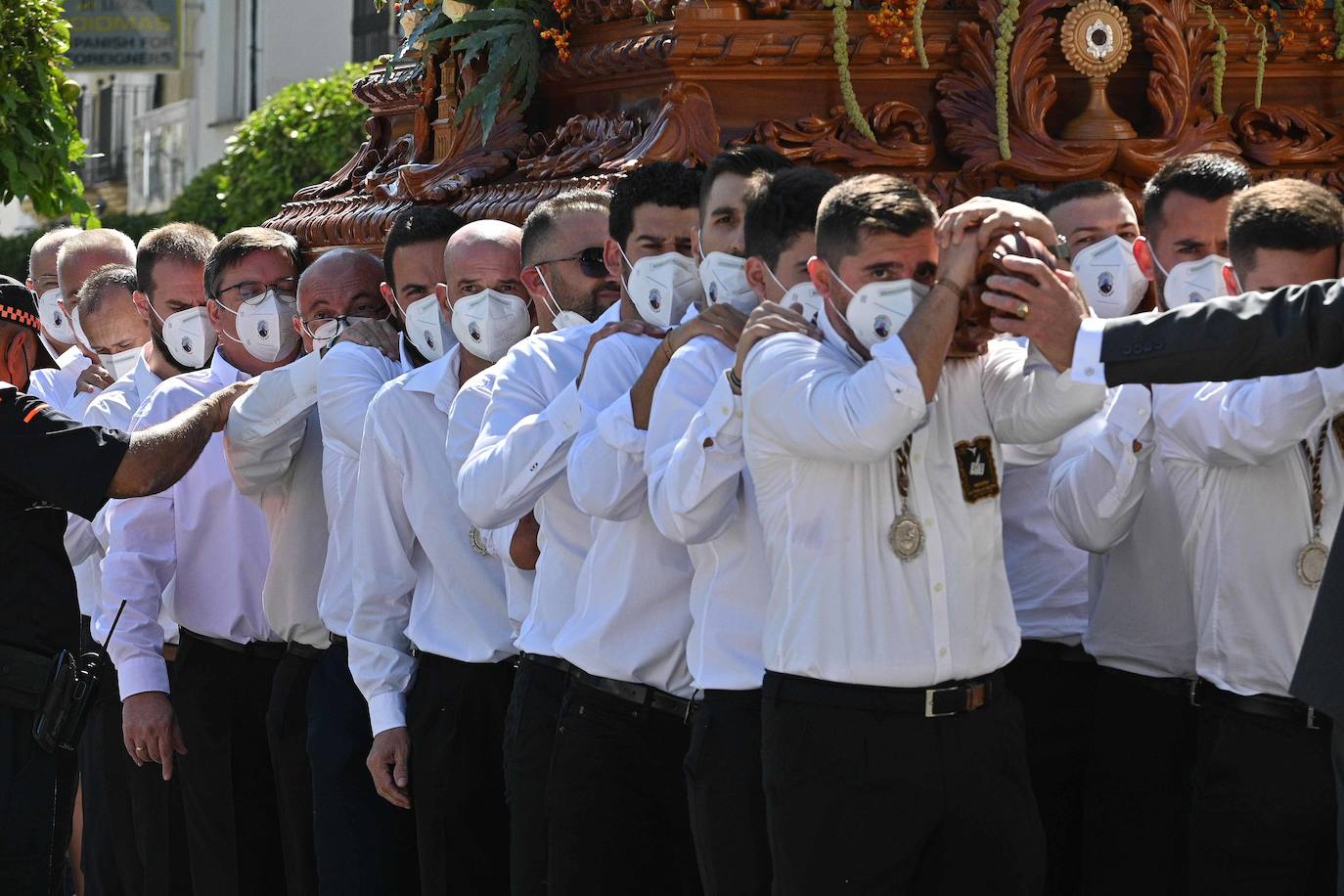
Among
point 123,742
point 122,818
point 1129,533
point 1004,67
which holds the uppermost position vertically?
point 1004,67

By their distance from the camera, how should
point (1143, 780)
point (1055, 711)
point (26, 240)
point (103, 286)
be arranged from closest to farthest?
point (1143, 780)
point (1055, 711)
point (103, 286)
point (26, 240)

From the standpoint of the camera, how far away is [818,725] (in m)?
3.61

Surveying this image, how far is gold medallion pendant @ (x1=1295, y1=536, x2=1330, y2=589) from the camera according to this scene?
4.01m

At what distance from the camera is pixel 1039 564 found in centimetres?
474

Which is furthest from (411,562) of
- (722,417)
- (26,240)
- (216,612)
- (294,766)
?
(26,240)

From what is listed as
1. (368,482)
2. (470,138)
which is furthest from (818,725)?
(470,138)

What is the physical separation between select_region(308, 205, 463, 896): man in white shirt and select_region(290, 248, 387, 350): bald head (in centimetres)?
14

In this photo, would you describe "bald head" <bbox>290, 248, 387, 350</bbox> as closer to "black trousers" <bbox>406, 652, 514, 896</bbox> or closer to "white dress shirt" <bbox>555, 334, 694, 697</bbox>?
"black trousers" <bbox>406, 652, 514, 896</bbox>

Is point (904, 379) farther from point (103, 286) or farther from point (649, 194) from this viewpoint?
point (103, 286)

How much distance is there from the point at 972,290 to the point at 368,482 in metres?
2.04

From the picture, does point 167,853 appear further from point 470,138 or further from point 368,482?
point 470,138

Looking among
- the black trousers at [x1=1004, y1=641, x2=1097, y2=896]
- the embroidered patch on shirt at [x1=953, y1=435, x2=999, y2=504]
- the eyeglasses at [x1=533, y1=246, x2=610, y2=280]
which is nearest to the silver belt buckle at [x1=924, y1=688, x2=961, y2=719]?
the embroidered patch on shirt at [x1=953, y1=435, x2=999, y2=504]

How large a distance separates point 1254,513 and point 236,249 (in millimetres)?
3130

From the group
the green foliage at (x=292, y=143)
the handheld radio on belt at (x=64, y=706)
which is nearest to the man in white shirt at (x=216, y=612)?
the handheld radio on belt at (x=64, y=706)
